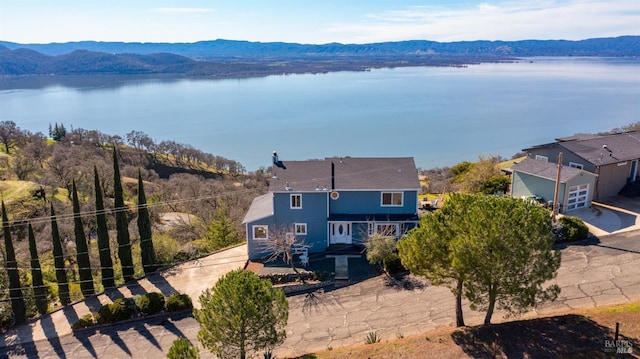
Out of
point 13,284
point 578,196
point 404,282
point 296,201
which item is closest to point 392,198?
point 296,201

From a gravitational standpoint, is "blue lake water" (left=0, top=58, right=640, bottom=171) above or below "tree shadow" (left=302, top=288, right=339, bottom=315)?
below

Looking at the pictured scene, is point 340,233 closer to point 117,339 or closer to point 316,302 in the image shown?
point 316,302

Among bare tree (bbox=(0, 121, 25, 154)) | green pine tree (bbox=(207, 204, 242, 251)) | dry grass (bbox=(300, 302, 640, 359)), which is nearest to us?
dry grass (bbox=(300, 302, 640, 359))

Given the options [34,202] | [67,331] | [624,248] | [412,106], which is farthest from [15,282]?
[412,106]

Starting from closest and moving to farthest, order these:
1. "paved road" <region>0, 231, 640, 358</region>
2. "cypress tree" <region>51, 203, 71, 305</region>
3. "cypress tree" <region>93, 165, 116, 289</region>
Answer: "paved road" <region>0, 231, 640, 358</region> < "cypress tree" <region>51, 203, 71, 305</region> < "cypress tree" <region>93, 165, 116, 289</region>

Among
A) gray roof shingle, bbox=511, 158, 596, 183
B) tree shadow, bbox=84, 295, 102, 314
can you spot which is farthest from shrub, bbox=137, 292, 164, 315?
gray roof shingle, bbox=511, 158, 596, 183

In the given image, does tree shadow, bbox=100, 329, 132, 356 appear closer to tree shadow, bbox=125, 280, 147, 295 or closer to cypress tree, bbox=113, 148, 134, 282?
tree shadow, bbox=125, 280, 147, 295

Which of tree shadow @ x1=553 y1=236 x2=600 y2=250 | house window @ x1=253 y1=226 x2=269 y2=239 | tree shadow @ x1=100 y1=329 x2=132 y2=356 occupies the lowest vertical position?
tree shadow @ x1=100 y1=329 x2=132 y2=356
